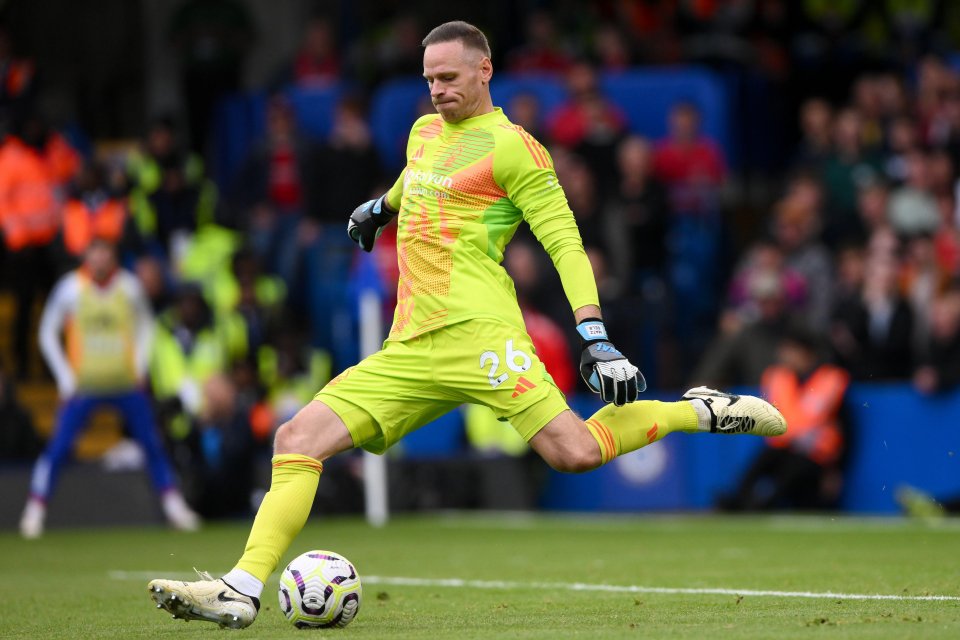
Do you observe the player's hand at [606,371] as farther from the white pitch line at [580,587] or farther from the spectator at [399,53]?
the spectator at [399,53]

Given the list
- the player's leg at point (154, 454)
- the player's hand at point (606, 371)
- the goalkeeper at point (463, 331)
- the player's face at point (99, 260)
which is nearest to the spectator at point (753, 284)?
the player's leg at point (154, 454)

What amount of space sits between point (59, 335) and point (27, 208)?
3140mm

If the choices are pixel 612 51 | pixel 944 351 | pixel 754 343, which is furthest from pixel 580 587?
pixel 612 51

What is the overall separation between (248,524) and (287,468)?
917 cm

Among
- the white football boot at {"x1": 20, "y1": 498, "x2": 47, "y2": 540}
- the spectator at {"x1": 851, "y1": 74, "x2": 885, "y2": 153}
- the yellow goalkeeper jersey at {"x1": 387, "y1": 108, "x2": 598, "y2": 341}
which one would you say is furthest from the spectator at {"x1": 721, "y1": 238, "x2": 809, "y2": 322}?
the yellow goalkeeper jersey at {"x1": 387, "y1": 108, "x2": 598, "y2": 341}

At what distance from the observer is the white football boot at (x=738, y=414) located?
789 centimetres

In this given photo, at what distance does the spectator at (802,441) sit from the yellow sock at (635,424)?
769cm

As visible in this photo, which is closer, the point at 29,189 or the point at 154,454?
the point at 154,454

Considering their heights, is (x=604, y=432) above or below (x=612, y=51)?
below

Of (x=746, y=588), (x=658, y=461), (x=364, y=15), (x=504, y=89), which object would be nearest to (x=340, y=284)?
(x=504, y=89)

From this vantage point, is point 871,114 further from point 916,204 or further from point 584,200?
point 584,200

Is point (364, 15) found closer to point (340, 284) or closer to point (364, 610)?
point (340, 284)

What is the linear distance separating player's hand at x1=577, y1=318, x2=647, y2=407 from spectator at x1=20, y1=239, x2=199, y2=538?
8.89 metres

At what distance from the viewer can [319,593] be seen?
732 cm
